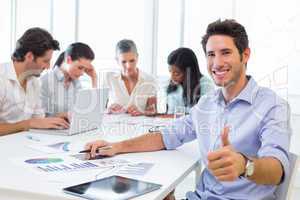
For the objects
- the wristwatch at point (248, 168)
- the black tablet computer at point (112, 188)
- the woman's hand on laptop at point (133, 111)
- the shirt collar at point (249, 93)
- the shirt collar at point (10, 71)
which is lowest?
the black tablet computer at point (112, 188)

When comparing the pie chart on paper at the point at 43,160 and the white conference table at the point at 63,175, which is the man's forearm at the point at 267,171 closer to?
the white conference table at the point at 63,175

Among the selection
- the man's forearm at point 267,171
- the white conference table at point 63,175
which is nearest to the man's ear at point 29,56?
the white conference table at point 63,175

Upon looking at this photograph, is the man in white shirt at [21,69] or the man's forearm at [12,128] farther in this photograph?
the man in white shirt at [21,69]

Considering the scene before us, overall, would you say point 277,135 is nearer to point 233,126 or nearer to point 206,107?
point 233,126

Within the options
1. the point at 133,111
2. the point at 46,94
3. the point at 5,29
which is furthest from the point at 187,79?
the point at 5,29

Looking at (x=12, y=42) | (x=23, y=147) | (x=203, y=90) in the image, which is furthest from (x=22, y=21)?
(x=23, y=147)

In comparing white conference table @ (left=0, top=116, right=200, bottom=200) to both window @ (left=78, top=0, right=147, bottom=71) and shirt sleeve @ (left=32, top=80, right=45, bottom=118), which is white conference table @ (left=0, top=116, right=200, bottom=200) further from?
window @ (left=78, top=0, right=147, bottom=71)

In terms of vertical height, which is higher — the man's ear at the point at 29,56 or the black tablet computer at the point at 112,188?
the man's ear at the point at 29,56

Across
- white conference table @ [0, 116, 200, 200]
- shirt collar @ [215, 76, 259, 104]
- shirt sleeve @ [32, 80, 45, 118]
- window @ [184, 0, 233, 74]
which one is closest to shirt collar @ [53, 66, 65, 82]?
shirt sleeve @ [32, 80, 45, 118]

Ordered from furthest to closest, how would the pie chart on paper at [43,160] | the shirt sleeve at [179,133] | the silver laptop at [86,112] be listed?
the silver laptop at [86,112], the shirt sleeve at [179,133], the pie chart on paper at [43,160]

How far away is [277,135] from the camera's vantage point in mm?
1435

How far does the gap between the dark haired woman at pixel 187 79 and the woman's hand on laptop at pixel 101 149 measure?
1526mm

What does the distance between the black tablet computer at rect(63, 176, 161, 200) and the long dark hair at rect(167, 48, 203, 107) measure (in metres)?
2.01

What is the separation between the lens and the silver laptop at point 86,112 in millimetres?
2201
